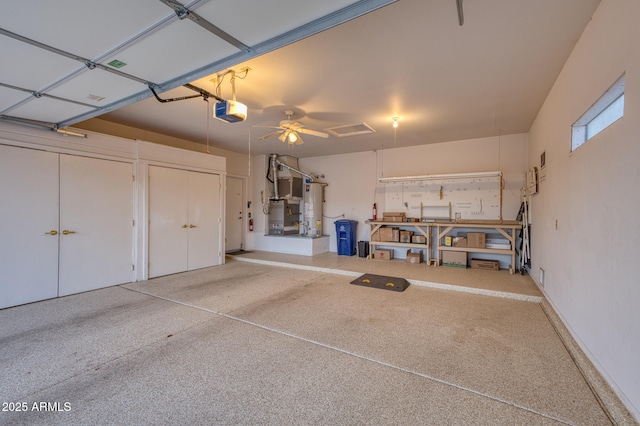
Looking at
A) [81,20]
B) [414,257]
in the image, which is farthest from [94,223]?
[414,257]

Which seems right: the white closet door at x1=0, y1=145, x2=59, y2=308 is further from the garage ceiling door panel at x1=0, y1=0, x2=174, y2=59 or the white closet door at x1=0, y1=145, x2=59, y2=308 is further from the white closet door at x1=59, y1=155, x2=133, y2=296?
the garage ceiling door panel at x1=0, y1=0, x2=174, y2=59

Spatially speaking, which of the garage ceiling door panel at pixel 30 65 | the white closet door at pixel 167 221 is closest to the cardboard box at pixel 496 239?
the white closet door at pixel 167 221

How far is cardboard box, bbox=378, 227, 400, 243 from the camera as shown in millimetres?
6488

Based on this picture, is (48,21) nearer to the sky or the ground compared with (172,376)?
nearer to the sky

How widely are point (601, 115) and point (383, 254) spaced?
15.9 feet

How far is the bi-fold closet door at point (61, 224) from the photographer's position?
3.62m

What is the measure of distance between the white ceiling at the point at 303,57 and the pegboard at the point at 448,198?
1663mm

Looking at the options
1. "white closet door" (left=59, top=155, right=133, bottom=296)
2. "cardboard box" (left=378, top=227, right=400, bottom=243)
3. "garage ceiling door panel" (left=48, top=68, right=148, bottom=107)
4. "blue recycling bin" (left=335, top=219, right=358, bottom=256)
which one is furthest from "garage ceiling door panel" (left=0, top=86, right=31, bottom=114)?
"cardboard box" (left=378, top=227, right=400, bottom=243)

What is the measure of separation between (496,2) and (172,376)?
386cm

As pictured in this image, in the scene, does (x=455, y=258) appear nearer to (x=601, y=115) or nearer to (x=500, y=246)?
(x=500, y=246)

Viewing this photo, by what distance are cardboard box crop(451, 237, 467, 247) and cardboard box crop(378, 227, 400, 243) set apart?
120cm

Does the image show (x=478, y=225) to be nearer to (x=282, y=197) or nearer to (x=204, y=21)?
(x=282, y=197)

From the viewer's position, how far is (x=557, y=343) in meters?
2.64

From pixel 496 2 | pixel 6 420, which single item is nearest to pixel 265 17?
pixel 496 2
